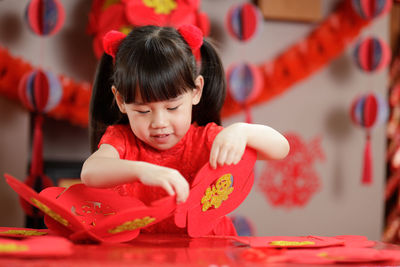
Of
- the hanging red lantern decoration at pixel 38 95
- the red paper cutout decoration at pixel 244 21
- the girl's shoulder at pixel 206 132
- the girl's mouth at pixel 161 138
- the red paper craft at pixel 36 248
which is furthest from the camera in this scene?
the red paper cutout decoration at pixel 244 21

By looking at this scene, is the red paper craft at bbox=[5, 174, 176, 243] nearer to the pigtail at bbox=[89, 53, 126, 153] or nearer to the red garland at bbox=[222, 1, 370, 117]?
the pigtail at bbox=[89, 53, 126, 153]

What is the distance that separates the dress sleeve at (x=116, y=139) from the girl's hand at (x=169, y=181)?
0.82 feet

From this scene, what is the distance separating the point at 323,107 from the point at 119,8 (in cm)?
96

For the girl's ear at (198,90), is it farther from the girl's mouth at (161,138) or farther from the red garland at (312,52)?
the red garland at (312,52)

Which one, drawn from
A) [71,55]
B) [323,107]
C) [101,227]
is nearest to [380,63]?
[323,107]

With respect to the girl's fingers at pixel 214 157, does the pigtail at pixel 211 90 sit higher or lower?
higher

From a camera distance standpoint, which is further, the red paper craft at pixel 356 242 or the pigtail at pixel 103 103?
the pigtail at pixel 103 103

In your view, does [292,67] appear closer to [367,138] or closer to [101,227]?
[367,138]

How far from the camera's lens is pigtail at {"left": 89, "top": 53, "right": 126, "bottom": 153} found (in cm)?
112

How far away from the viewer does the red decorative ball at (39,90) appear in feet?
5.11

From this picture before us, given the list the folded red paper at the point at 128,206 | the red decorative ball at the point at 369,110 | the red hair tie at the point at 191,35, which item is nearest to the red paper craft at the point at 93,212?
the folded red paper at the point at 128,206

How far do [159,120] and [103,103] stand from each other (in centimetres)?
31

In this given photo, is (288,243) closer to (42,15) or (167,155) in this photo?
(167,155)

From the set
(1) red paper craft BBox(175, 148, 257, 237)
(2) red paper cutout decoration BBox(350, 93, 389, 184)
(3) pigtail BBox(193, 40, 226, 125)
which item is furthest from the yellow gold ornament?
(2) red paper cutout decoration BBox(350, 93, 389, 184)
